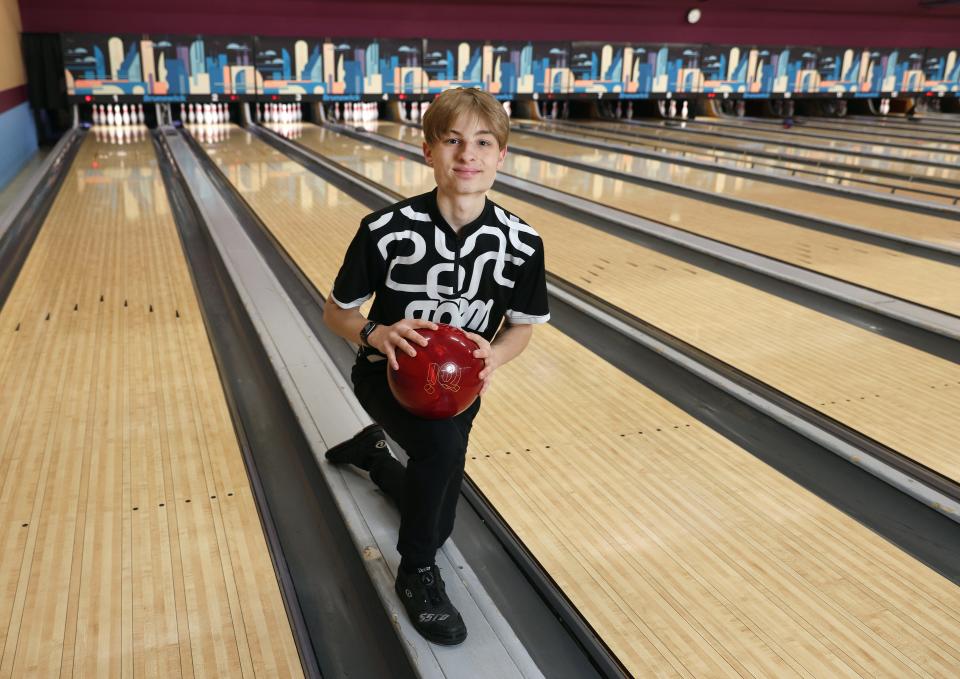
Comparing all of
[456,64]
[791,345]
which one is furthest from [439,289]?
[456,64]

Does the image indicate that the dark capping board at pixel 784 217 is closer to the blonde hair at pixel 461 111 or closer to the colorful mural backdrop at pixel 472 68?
the blonde hair at pixel 461 111

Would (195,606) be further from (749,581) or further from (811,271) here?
(811,271)

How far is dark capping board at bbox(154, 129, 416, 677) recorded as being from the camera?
136 centimetres

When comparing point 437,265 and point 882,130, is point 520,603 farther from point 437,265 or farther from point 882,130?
point 882,130

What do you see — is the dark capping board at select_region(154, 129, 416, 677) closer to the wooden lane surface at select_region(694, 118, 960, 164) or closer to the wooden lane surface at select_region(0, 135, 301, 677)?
the wooden lane surface at select_region(0, 135, 301, 677)

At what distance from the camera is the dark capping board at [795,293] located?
9.17 ft

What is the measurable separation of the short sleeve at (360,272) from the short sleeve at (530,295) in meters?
0.23

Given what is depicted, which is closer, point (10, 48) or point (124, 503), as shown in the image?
point (124, 503)

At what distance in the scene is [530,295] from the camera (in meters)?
1.38

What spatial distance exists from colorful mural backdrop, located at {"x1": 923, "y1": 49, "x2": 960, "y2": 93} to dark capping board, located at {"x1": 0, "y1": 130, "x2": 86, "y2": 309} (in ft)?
40.9

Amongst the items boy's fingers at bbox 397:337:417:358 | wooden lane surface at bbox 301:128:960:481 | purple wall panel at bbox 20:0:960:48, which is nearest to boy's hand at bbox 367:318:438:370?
boy's fingers at bbox 397:337:417:358

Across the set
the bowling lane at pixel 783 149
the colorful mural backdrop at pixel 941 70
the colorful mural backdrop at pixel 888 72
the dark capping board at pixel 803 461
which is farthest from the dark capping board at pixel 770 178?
the colorful mural backdrop at pixel 941 70

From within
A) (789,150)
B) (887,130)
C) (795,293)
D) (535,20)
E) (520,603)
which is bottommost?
(520,603)

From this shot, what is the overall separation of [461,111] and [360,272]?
1.00 feet
